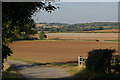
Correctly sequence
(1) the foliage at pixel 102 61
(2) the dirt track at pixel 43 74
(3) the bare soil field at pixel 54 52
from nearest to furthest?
(1) the foliage at pixel 102 61
(2) the dirt track at pixel 43 74
(3) the bare soil field at pixel 54 52

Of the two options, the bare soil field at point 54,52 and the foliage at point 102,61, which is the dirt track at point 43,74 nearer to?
the foliage at point 102,61

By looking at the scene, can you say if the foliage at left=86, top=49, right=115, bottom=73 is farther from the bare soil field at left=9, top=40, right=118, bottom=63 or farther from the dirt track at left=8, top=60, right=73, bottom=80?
the bare soil field at left=9, top=40, right=118, bottom=63

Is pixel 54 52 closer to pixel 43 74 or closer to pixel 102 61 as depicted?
pixel 43 74

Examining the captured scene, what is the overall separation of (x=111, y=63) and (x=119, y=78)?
112 inches

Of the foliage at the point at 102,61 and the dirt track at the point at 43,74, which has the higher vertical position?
the foliage at the point at 102,61

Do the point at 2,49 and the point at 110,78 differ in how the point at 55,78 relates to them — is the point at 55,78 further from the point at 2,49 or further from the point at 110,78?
the point at 2,49

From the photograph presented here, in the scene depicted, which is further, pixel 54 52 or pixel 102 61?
pixel 54 52

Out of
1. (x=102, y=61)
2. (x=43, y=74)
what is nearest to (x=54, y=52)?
(x=43, y=74)

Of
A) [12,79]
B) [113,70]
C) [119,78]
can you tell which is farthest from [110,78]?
[12,79]

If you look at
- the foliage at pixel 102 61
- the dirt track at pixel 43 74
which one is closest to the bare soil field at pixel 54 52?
the dirt track at pixel 43 74

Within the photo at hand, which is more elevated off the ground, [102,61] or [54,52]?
[102,61]

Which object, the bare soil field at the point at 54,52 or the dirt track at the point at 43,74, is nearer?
the dirt track at the point at 43,74

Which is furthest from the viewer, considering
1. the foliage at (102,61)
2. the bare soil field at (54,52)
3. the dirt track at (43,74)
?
the bare soil field at (54,52)

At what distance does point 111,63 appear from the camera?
51.6ft
